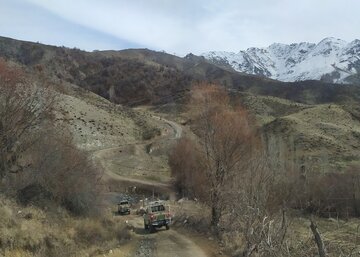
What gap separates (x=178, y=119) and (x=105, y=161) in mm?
60118

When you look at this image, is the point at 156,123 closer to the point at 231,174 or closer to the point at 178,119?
the point at 178,119

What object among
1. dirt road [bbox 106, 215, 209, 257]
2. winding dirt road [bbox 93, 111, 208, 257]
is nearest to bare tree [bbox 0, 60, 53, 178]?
dirt road [bbox 106, 215, 209, 257]

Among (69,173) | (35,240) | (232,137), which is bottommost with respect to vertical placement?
(35,240)

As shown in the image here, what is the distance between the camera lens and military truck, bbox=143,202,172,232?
36.6m

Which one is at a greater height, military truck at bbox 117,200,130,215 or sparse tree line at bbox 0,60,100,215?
sparse tree line at bbox 0,60,100,215

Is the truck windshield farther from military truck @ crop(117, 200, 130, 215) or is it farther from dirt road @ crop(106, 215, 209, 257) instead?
military truck @ crop(117, 200, 130, 215)

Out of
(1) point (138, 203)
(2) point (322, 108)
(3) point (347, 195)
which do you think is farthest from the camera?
(2) point (322, 108)

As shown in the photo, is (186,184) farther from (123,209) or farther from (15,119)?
(15,119)

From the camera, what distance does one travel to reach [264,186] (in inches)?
846

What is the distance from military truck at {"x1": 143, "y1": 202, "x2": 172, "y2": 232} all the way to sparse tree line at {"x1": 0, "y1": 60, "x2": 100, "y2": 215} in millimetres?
4336

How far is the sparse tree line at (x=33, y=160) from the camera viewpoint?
30.3 meters

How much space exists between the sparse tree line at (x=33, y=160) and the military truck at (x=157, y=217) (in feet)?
14.2

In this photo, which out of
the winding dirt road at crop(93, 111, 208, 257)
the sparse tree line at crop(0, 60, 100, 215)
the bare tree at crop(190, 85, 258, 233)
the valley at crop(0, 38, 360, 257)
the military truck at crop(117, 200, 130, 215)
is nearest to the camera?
the valley at crop(0, 38, 360, 257)

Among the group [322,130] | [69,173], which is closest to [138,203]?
[69,173]
